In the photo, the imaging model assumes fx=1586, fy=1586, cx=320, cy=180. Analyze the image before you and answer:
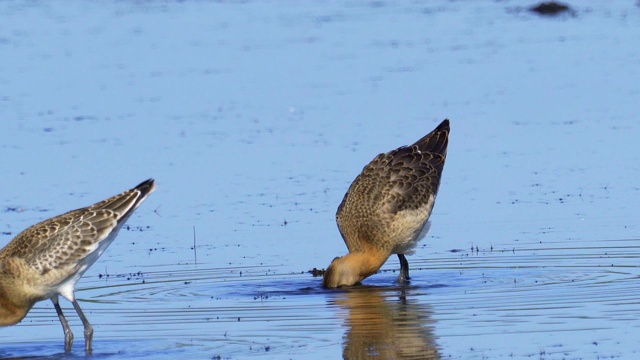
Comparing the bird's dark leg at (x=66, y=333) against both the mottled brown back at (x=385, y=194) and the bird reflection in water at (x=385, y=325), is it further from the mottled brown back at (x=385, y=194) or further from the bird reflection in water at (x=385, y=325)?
the mottled brown back at (x=385, y=194)

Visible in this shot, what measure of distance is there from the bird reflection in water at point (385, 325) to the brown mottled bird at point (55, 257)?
6.34ft

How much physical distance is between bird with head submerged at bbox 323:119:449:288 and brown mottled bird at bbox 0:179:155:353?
2.34 metres

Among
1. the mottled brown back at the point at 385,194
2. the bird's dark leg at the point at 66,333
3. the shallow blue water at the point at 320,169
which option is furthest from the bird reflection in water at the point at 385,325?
the bird's dark leg at the point at 66,333

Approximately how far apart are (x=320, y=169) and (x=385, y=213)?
11.7 ft

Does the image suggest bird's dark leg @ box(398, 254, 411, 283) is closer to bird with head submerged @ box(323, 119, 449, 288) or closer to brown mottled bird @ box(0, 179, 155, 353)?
bird with head submerged @ box(323, 119, 449, 288)

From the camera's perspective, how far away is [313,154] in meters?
18.4

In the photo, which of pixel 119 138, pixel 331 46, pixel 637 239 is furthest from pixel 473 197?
pixel 331 46

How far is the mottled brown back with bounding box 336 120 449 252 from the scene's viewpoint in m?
14.0

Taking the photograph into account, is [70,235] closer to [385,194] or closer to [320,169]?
[385,194]

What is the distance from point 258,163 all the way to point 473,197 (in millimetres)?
3057

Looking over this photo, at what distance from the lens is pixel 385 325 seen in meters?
11.7

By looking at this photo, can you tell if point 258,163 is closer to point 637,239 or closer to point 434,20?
point 637,239

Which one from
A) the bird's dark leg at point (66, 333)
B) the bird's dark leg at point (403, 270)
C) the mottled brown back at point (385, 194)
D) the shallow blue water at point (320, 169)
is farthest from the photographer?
the mottled brown back at point (385, 194)

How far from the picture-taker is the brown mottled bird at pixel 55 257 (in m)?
11.6
